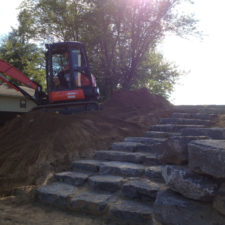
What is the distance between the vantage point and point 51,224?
8.71 ft

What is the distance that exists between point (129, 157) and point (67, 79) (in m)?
4.91

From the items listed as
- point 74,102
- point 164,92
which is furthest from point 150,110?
point 164,92

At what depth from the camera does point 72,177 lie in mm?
3627

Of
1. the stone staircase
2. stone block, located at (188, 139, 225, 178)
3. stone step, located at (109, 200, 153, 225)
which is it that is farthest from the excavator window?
stone block, located at (188, 139, 225, 178)

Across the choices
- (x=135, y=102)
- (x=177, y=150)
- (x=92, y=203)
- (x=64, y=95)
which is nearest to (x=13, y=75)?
(x=64, y=95)

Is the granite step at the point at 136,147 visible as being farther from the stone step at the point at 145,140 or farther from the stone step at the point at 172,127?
the stone step at the point at 172,127

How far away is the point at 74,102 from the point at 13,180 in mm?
4368

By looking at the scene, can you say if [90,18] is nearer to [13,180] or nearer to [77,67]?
[77,67]

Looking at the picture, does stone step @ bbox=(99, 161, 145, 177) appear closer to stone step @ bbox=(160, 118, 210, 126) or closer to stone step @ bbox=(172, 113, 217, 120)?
stone step @ bbox=(160, 118, 210, 126)

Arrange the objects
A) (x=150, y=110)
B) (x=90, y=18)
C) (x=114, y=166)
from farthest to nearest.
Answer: (x=90, y=18)
(x=150, y=110)
(x=114, y=166)

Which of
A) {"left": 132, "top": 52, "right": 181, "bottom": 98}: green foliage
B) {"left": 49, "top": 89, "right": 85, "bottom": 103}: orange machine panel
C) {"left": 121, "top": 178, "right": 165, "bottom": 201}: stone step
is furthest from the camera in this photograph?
{"left": 132, "top": 52, "right": 181, "bottom": 98}: green foliage

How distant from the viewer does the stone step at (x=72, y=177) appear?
3.56m

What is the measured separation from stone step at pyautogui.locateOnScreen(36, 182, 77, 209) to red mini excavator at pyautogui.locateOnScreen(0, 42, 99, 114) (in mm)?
4487

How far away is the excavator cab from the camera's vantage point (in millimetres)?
7840
